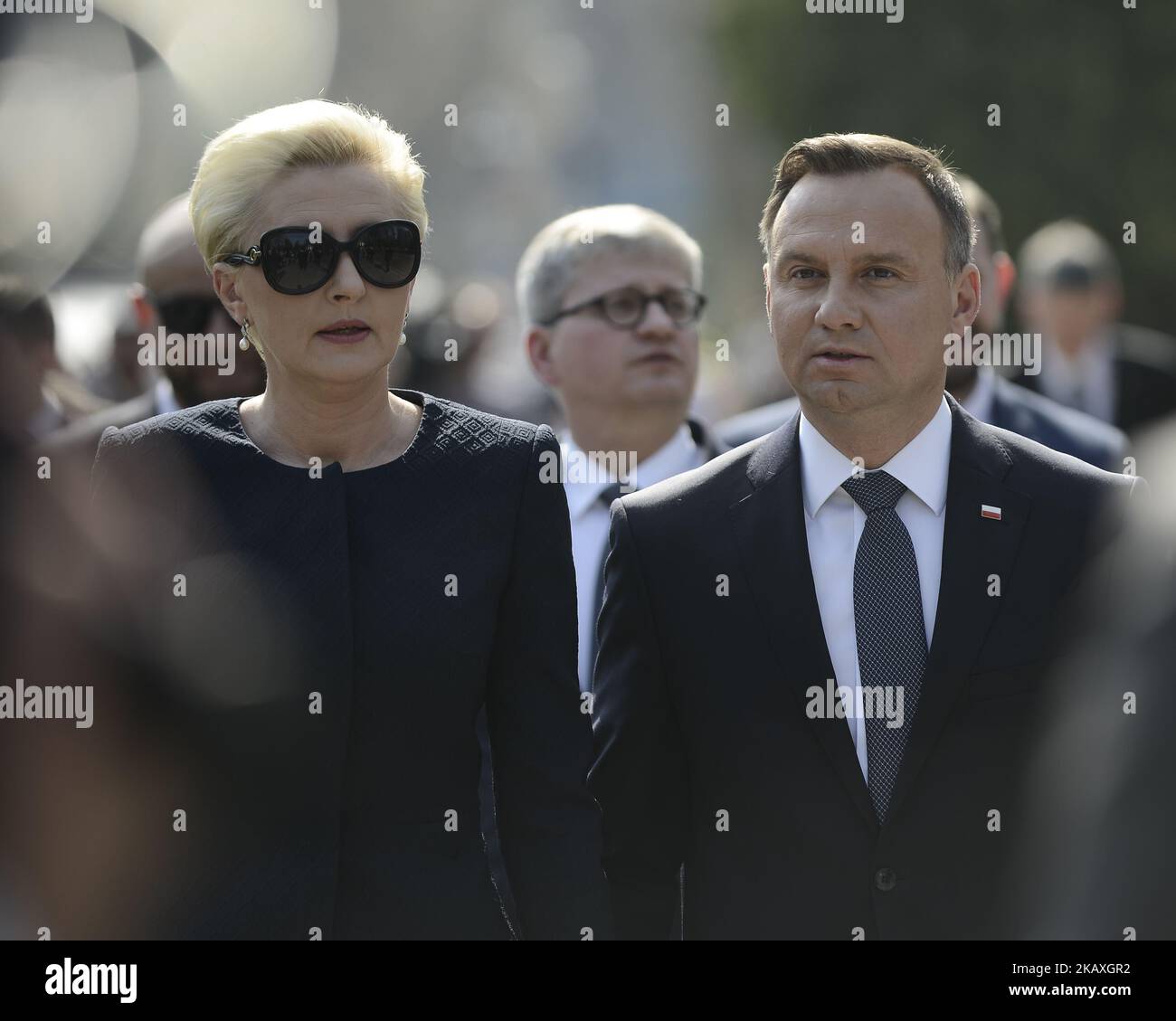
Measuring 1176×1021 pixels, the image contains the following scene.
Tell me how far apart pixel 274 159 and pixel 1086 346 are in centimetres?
797

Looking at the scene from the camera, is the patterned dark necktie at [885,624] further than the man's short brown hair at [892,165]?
No

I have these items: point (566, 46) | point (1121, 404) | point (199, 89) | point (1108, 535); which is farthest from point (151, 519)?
point (566, 46)

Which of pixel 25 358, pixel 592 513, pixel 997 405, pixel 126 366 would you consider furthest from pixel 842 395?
pixel 126 366

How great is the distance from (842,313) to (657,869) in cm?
121

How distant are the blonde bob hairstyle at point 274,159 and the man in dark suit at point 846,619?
0.86 m

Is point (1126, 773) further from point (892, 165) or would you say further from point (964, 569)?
point (892, 165)

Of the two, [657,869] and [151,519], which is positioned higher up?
[151,519]

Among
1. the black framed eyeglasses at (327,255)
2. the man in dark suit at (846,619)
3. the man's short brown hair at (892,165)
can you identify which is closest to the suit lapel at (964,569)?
the man in dark suit at (846,619)

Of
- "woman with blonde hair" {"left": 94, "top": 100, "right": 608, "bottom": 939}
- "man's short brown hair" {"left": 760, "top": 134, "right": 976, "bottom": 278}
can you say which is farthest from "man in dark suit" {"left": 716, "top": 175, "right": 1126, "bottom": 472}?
"woman with blonde hair" {"left": 94, "top": 100, "right": 608, "bottom": 939}

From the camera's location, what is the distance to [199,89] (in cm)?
3441

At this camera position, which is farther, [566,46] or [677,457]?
[566,46]

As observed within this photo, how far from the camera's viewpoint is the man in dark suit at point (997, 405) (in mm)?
6008

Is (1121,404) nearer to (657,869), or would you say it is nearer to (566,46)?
(657,869)

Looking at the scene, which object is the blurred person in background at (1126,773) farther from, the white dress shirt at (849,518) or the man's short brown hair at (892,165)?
the man's short brown hair at (892,165)
